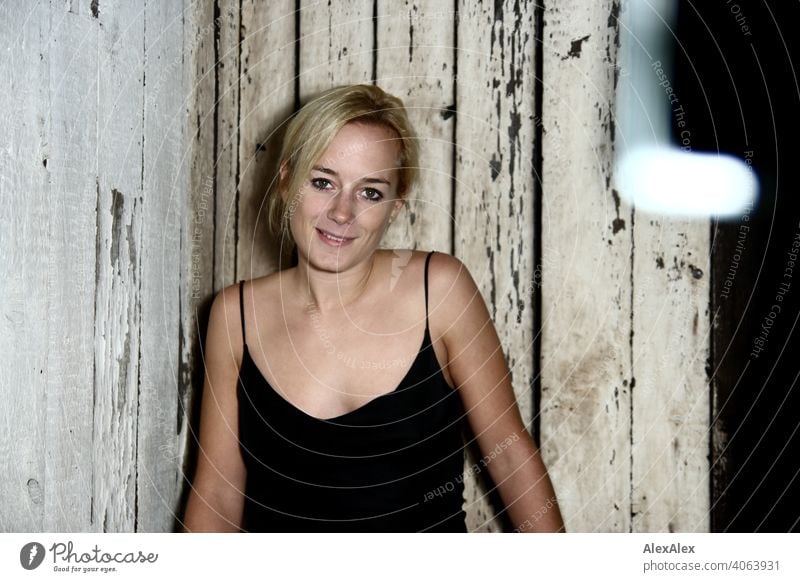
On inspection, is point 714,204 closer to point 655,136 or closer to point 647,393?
point 655,136

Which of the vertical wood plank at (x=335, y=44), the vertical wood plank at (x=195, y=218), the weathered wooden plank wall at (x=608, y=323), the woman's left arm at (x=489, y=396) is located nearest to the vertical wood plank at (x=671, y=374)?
the weathered wooden plank wall at (x=608, y=323)

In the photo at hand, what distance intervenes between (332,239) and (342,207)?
0.13 ft

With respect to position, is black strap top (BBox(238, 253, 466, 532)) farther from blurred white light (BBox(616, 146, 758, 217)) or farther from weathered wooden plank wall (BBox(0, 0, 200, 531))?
blurred white light (BBox(616, 146, 758, 217))

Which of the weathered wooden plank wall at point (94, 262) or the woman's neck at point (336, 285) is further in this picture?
the woman's neck at point (336, 285)

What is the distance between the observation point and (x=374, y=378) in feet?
2.19

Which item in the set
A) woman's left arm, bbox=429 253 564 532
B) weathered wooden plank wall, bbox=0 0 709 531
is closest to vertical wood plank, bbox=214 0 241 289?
weathered wooden plank wall, bbox=0 0 709 531

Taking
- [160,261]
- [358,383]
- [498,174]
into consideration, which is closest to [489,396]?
[358,383]

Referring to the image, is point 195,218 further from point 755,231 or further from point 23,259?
point 755,231

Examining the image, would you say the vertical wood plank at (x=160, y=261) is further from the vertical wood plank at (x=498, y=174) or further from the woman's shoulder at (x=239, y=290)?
the vertical wood plank at (x=498, y=174)

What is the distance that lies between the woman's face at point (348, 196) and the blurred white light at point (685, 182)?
23cm

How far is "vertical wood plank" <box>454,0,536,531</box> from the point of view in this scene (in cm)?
69

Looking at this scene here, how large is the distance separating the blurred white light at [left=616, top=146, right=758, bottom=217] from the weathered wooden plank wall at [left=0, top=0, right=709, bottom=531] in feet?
0.07

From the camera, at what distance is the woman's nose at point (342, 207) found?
624mm

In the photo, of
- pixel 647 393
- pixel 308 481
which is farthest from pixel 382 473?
pixel 647 393
